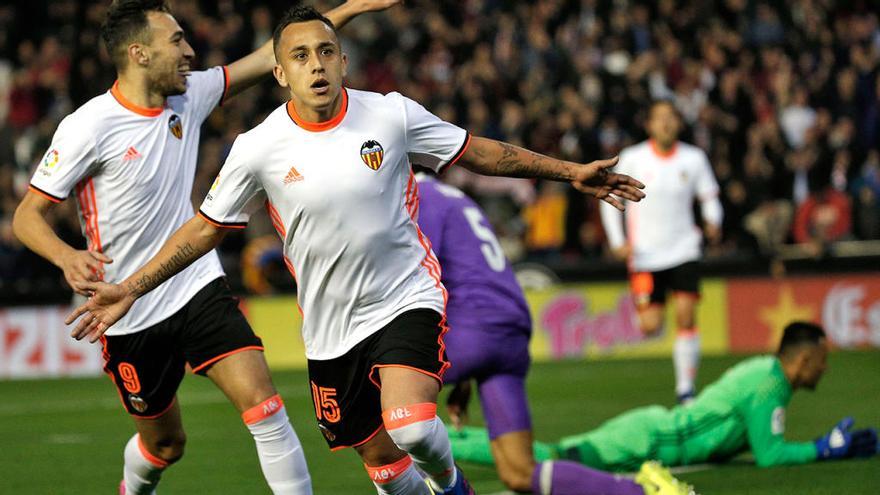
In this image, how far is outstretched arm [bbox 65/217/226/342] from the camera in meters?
5.72

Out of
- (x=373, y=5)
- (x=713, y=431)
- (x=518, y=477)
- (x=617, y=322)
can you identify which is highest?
(x=373, y=5)

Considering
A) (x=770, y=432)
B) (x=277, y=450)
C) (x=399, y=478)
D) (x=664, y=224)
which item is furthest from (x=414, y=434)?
(x=664, y=224)

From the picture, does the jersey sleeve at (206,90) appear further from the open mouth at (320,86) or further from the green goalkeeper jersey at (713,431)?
the green goalkeeper jersey at (713,431)

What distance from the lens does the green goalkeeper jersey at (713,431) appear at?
8195 mm

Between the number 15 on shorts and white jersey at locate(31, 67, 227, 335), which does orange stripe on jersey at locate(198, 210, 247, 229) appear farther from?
white jersey at locate(31, 67, 227, 335)

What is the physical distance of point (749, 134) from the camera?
21.0 metres

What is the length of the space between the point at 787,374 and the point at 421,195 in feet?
8.20

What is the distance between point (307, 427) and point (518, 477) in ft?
15.0

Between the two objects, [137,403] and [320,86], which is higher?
[320,86]

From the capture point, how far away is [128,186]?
686cm

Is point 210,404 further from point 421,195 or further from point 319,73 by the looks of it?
point 319,73

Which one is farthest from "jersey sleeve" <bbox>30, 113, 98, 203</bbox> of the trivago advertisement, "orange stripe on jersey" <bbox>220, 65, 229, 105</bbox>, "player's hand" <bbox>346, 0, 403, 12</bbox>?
the trivago advertisement

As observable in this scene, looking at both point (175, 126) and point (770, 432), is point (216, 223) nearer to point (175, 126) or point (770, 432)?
point (175, 126)

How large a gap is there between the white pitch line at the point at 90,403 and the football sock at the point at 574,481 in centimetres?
706
